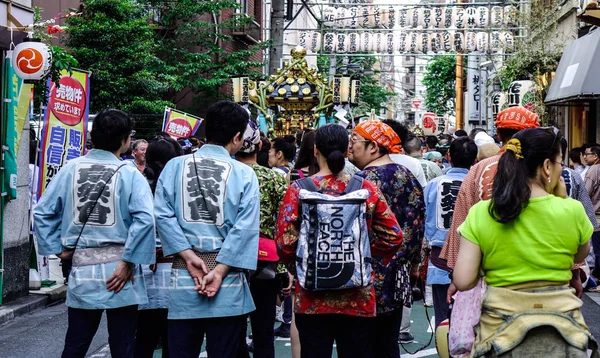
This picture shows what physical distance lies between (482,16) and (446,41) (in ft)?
5.29

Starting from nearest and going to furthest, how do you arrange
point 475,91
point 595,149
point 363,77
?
point 595,149 → point 475,91 → point 363,77

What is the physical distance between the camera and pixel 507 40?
29.9m

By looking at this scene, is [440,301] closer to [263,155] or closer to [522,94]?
[263,155]

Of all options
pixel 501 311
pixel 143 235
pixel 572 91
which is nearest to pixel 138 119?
pixel 572 91

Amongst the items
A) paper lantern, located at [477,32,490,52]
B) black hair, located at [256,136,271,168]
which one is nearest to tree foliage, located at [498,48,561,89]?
paper lantern, located at [477,32,490,52]

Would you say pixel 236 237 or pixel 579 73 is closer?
pixel 236 237

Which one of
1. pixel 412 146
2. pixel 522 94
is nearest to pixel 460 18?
pixel 522 94

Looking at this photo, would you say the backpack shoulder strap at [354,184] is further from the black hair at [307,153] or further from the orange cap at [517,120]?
the black hair at [307,153]

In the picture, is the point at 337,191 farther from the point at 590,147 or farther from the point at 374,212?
the point at 590,147

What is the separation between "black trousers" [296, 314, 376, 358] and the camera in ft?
17.1

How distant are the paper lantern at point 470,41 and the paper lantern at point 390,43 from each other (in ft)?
9.81

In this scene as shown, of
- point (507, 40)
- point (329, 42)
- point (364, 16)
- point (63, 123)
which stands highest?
point (364, 16)

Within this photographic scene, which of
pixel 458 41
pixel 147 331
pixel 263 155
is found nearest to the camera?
pixel 147 331

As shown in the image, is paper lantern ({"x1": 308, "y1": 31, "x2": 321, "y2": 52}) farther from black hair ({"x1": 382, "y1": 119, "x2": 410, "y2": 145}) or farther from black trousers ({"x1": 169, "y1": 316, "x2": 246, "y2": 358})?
black trousers ({"x1": 169, "y1": 316, "x2": 246, "y2": 358})
